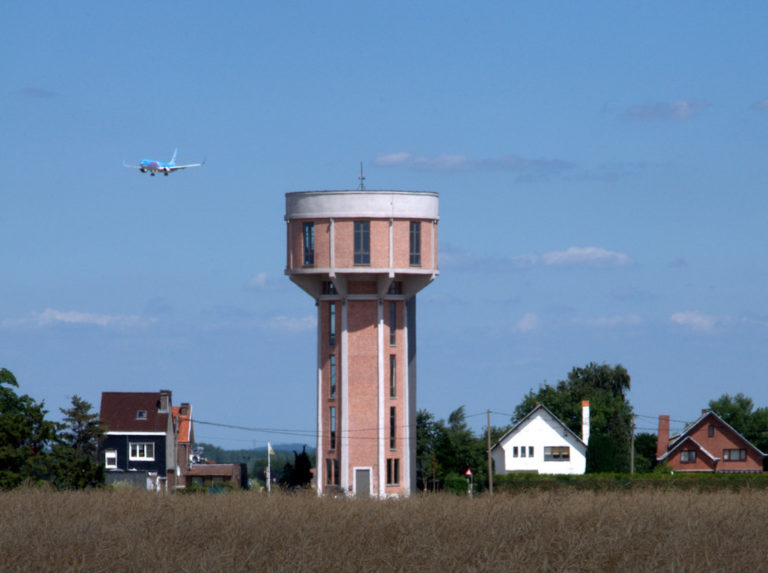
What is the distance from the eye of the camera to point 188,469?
91.2m

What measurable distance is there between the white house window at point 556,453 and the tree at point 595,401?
4979mm

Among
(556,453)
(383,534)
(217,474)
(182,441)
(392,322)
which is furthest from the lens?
(217,474)

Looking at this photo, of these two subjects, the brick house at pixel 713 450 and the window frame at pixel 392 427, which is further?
the brick house at pixel 713 450

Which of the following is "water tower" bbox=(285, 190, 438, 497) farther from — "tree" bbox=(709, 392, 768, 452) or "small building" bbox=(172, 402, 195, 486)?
"tree" bbox=(709, 392, 768, 452)

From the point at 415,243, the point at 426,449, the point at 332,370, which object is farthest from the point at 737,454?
the point at 332,370

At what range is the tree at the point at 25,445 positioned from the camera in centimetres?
5425

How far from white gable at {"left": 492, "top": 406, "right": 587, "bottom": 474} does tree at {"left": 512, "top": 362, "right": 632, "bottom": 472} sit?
4.73m

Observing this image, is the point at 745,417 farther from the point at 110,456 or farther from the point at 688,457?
the point at 110,456

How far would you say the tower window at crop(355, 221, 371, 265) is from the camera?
6444 centimetres

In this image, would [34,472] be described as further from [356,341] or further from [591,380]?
[591,380]

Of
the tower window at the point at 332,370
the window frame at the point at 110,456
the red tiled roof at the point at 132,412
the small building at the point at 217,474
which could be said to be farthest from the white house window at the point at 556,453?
the window frame at the point at 110,456

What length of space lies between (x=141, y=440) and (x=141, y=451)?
791 mm

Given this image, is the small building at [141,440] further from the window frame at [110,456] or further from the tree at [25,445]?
the tree at [25,445]

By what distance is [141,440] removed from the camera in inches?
3287
